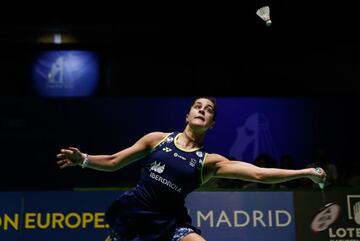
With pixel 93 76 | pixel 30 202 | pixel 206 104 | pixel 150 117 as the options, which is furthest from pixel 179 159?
pixel 93 76

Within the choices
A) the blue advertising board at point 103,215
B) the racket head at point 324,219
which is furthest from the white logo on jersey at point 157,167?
the racket head at point 324,219

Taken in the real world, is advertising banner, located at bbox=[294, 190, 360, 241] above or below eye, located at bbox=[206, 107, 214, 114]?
below

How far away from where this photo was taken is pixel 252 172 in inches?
161

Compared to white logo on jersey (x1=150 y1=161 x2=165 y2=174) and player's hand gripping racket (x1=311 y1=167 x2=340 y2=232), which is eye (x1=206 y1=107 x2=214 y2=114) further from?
player's hand gripping racket (x1=311 y1=167 x2=340 y2=232)

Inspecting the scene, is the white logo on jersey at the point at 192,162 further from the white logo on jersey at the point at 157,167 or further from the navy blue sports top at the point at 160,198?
the white logo on jersey at the point at 157,167

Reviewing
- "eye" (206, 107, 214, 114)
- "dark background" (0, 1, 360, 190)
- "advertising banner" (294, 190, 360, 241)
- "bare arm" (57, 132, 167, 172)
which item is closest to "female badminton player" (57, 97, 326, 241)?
"bare arm" (57, 132, 167, 172)

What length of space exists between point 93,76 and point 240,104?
3123 millimetres

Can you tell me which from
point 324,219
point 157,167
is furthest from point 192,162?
point 324,219

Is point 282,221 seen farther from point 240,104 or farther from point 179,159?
point 240,104

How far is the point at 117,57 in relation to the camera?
11.8 m

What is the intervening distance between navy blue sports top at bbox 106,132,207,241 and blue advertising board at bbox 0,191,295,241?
2.04m

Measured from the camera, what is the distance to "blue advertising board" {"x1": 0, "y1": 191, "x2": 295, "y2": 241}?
6141 millimetres

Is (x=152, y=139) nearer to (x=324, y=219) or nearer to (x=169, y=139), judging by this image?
(x=169, y=139)

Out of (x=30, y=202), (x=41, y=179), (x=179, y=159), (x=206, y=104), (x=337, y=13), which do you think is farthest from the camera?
(x=337, y=13)
